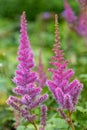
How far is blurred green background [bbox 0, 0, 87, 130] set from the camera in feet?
11.7

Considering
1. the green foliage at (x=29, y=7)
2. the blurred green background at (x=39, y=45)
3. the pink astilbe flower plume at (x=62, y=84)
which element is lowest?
the pink astilbe flower plume at (x=62, y=84)

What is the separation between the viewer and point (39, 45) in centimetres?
961

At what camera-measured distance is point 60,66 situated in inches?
103

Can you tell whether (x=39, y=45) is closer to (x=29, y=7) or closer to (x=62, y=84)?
(x=29, y=7)

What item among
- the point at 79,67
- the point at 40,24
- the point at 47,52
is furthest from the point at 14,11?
the point at 79,67

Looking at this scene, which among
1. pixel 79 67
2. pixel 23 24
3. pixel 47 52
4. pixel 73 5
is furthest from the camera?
pixel 73 5

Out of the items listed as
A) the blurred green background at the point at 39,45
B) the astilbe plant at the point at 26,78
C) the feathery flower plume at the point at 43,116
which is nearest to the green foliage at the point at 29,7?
the blurred green background at the point at 39,45

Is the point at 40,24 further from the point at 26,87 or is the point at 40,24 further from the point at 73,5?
the point at 26,87

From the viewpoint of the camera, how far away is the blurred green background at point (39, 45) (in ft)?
11.7

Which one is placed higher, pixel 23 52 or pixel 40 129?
pixel 23 52

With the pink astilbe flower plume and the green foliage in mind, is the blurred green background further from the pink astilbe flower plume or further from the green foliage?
the pink astilbe flower plume

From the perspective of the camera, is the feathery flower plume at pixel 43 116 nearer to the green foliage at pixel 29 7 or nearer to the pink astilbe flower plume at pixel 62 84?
the pink astilbe flower plume at pixel 62 84

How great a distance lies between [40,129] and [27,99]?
0.93 feet

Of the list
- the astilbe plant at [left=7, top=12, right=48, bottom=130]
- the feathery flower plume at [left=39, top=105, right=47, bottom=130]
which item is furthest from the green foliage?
the astilbe plant at [left=7, top=12, right=48, bottom=130]
